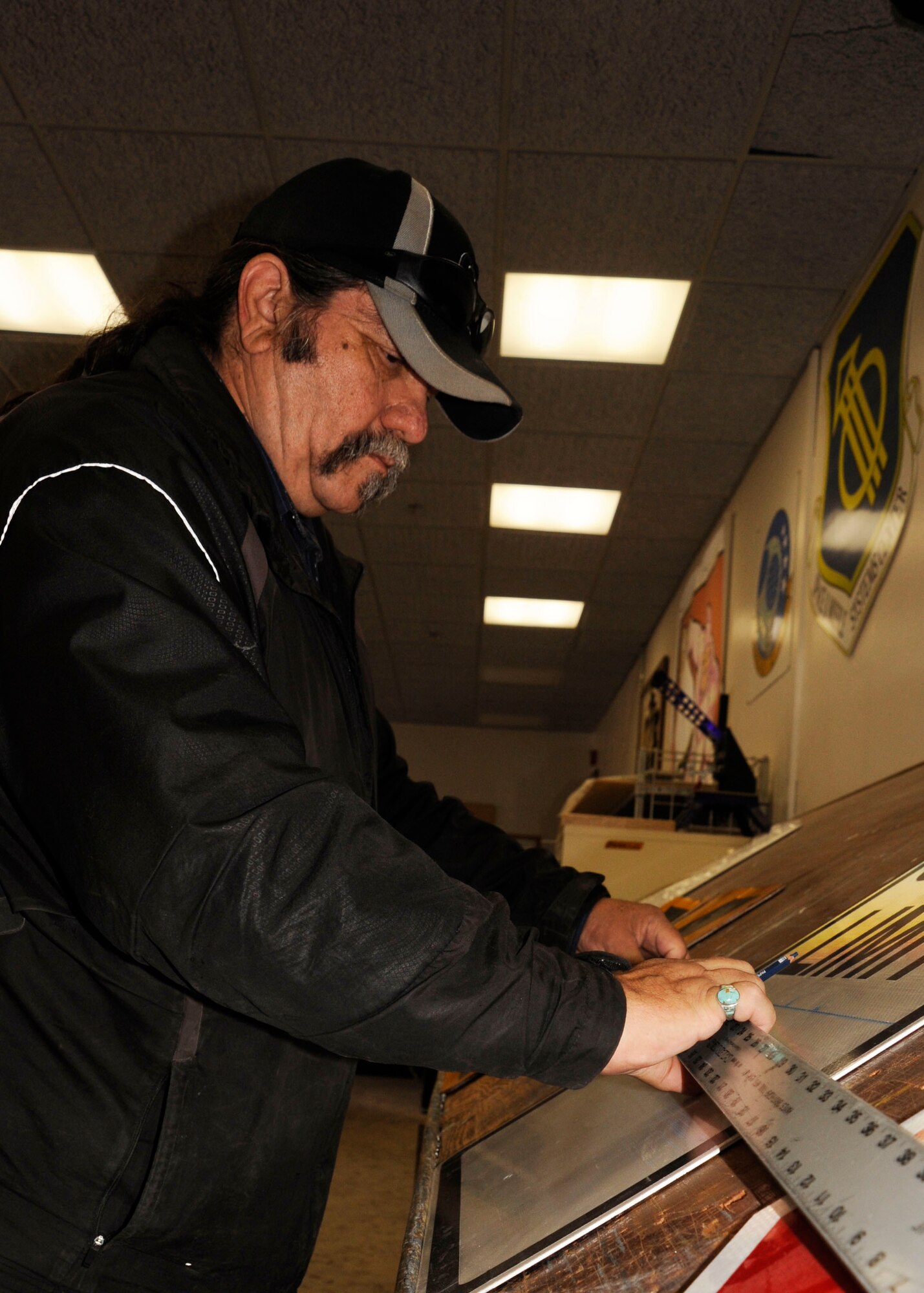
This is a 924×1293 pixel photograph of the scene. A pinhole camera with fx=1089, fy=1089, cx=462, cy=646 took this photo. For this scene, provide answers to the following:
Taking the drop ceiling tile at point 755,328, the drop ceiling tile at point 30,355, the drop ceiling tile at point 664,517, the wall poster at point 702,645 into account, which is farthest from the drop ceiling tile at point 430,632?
the drop ceiling tile at point 755,328

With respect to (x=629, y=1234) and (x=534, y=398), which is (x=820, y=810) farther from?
(x=534, y=398)

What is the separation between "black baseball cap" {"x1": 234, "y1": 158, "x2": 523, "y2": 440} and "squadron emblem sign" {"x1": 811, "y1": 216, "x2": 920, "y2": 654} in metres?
1.78

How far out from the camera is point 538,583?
6.97 m

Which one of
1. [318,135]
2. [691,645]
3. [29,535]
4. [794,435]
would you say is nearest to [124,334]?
[29,535]

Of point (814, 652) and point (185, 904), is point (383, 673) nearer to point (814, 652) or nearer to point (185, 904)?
point (814, 652)

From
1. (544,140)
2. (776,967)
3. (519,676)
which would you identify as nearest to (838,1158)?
(776,967)

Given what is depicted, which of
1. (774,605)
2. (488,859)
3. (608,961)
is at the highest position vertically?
(774,605)

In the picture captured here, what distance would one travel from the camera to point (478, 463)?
207 inches

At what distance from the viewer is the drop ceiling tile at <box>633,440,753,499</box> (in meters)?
4.92

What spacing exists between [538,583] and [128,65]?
176 inches

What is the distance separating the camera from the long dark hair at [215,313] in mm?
1305

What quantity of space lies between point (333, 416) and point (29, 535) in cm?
58

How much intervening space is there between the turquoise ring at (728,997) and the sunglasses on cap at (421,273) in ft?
2.89

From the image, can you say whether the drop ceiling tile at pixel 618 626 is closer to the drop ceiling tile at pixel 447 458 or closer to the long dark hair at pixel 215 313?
the drop ceiling tile at pixel 447 458
